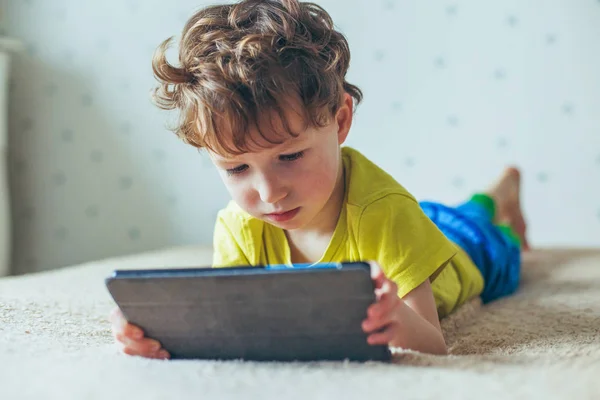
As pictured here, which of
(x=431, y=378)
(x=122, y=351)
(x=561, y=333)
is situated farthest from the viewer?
(x=561, y=333)

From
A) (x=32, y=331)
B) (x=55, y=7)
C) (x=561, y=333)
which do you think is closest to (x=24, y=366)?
(x=32, y=331)

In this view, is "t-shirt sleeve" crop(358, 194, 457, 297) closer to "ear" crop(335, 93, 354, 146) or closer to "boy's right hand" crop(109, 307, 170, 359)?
"ear" crop(335, 93, 354, 146)

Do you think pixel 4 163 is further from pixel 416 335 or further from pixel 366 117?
pixel 416 335

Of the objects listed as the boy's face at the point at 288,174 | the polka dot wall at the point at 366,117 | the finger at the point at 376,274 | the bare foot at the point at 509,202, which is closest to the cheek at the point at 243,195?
the boy's face at the point at 288,174

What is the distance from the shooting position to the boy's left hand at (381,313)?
0.67 metres

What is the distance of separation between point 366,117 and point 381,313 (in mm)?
1433

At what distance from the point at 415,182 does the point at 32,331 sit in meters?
1.34

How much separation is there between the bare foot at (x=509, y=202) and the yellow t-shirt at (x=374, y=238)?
1.83 feet

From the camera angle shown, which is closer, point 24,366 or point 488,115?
point 24,366

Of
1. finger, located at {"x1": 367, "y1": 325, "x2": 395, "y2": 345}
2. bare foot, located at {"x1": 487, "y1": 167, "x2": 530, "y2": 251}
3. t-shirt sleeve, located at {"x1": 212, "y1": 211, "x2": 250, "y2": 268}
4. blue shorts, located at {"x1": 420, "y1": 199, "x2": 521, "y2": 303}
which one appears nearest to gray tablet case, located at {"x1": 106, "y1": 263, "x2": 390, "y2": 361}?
finger, located at {"x1": 367, "y1": 325, "x2": 395, "y2": 345}

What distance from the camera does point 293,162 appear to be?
0.86 m

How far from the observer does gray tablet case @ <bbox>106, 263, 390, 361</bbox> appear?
0.64 m

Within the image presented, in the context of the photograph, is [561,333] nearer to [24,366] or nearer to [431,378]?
[431,378]

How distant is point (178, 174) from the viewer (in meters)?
2.20
